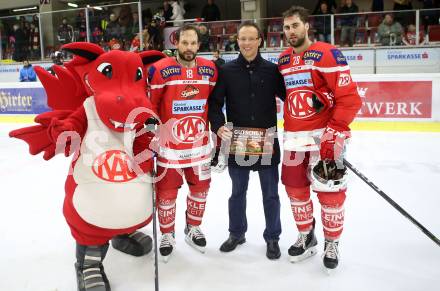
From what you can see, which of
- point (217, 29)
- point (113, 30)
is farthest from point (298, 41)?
point (113, 30)

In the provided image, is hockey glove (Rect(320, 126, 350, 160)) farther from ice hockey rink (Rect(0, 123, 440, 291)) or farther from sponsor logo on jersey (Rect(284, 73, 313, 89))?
ice hockey rink (Rect(0, 123, 440, 291))

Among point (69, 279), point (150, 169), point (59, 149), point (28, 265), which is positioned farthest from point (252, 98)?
point (28, 265)

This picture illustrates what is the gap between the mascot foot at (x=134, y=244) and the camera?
249cm

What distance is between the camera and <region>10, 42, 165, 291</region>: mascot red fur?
1.98 meters

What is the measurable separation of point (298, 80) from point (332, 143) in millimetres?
379

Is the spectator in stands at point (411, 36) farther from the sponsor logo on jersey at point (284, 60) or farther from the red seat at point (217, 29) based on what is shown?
the sponsor logo on jersey at point (284, 60)

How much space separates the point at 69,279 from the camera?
2242mm

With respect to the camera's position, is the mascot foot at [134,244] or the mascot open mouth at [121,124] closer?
the mascot open mouth at [121,124]

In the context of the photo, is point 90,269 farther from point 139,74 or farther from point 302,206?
point 302,206

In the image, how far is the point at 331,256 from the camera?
2.24 metres

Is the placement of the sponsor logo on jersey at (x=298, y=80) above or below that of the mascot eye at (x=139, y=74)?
below

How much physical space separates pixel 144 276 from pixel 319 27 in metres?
6.32

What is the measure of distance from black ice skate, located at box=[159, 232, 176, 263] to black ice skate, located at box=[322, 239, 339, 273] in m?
0.86

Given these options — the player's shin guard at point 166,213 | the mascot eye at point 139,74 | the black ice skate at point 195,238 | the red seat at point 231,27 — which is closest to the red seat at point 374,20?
the red seat at point 231,27
